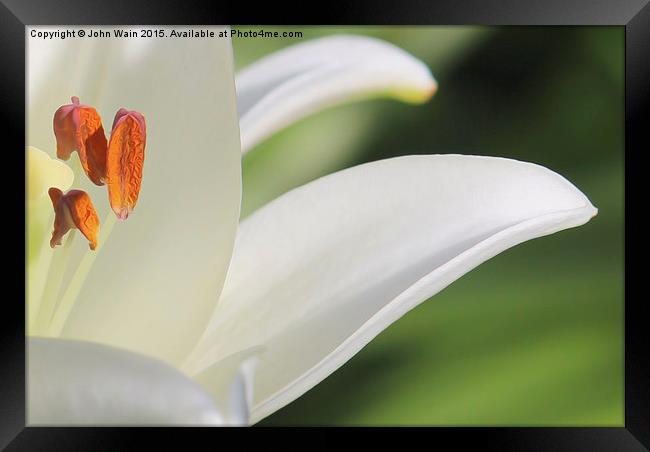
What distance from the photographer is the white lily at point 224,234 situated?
42 centimetres

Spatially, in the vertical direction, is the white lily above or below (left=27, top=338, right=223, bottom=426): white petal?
above

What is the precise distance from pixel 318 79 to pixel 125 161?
15 cm

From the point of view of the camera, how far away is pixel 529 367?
21.0 inches

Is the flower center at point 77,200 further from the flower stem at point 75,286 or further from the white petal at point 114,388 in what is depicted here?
the white petal at point 114,388

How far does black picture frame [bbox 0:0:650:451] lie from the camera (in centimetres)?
47

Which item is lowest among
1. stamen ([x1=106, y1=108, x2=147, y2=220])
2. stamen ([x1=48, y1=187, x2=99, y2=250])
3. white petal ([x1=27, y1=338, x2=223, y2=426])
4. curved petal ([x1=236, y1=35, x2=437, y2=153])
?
white petal ([x1=27, y1=338, x2=223, y2=426])

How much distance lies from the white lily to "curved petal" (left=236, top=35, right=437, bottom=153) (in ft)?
0.05

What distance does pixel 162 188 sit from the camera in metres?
0.47

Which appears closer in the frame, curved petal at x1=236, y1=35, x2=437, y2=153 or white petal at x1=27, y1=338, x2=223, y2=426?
white petal at x1=27, y1=338, x2=223, y2=426

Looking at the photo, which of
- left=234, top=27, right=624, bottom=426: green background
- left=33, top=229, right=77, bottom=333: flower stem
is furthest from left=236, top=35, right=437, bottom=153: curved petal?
left=33, top=229, right=77, bottom=333: flower stem

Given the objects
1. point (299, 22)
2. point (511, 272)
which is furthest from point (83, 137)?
point (511, 272)

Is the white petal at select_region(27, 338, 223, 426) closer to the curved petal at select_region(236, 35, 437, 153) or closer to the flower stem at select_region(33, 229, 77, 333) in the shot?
the flower stem at select_region(33, 229, 77, 333)

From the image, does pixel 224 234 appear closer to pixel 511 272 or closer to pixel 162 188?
pixel 162 188

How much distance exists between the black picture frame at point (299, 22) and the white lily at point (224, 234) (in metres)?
0.01
